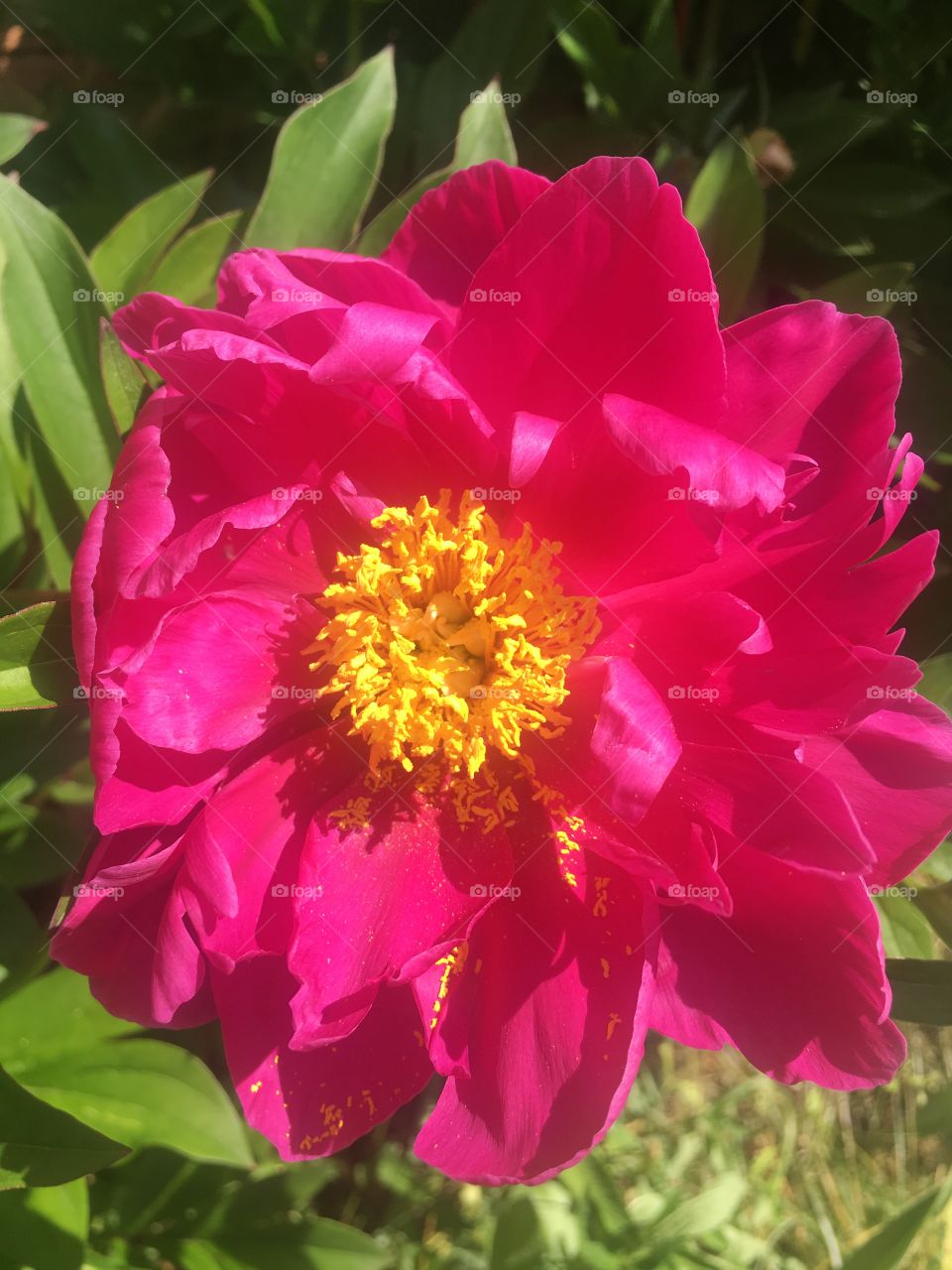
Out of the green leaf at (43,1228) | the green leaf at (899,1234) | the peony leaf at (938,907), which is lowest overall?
the green leaf at (899,1234)

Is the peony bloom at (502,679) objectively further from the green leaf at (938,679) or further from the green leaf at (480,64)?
the green leaf at (480,64)

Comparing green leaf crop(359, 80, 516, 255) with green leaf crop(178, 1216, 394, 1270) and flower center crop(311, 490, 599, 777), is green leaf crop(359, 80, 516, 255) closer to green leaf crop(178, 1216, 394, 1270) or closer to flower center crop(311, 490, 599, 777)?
flower center crop(311, 490, 599, 777)

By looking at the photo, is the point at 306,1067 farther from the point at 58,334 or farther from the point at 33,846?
the point at 58,334

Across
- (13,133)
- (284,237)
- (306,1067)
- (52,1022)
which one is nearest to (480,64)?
(284,237)

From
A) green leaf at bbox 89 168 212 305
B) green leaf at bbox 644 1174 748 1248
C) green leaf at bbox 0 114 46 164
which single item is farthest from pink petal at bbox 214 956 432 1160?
green leaf at bbox 0 114 46 164

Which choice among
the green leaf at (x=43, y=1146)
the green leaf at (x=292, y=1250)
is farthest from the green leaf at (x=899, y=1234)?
the green leaf at (x=43, y=1146)

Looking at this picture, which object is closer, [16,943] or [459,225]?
[459,225]

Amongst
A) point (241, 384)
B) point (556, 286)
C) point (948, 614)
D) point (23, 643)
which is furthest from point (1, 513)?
point (948, 614)
